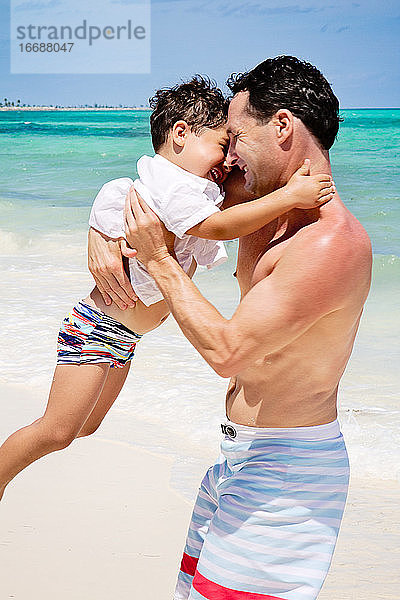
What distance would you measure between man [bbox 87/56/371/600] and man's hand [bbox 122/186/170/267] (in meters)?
0.02

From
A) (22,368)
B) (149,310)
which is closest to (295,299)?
(149,310)

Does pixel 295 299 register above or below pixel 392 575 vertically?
above

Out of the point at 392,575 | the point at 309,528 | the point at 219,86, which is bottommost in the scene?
the point at 392,575

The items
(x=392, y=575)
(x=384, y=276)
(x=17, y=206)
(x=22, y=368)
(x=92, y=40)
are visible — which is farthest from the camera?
(x=92, y=40)

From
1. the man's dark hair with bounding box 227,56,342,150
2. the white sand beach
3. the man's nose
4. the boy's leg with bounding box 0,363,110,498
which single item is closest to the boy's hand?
the man's dark hair with bounding box 227,56,342,150

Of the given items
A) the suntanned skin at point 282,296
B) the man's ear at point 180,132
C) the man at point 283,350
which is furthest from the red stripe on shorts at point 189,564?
the man's ear at point 180,132

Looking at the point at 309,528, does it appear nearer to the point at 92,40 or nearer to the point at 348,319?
the point at 348,319

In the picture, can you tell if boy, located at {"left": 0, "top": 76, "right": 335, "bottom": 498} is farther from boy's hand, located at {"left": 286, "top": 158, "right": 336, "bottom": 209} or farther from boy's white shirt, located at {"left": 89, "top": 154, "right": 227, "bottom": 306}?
boy's hand, located at {"left": 286, "top": 158, "right": 336, "bottom": 209}

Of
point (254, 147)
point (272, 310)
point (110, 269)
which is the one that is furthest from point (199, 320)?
point (110, 269)

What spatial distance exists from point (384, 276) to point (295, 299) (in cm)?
764

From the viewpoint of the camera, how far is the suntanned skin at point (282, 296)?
1.92 m

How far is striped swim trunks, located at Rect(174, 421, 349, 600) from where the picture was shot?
1992 mm

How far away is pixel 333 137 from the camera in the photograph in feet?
6.86

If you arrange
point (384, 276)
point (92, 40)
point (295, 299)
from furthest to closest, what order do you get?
point (92, 40)
point (384, 276)
point (295, 299)
